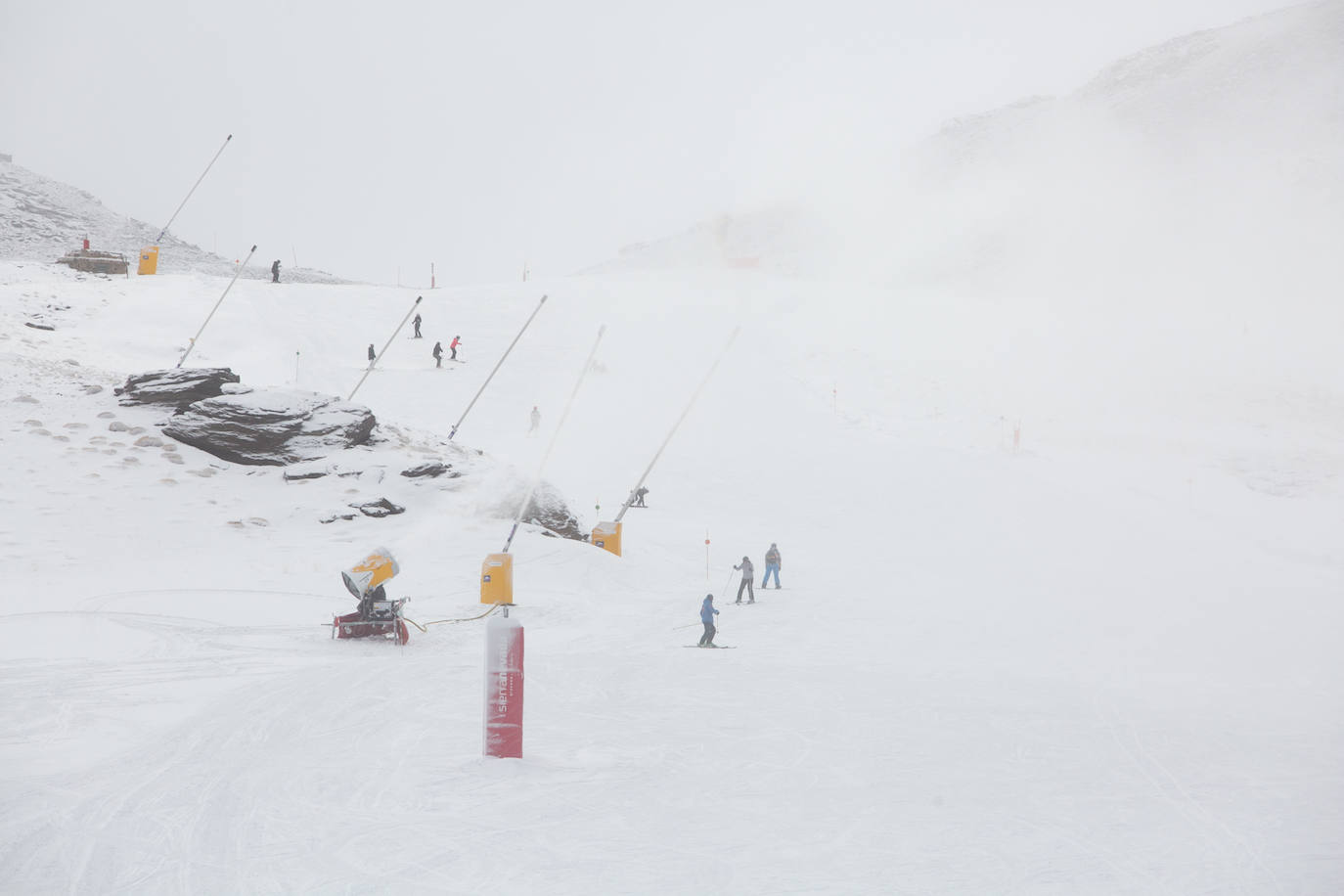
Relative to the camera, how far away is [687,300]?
63.5m

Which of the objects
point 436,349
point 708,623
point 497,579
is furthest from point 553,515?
point 436,349

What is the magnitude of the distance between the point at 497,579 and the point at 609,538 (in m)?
6.62

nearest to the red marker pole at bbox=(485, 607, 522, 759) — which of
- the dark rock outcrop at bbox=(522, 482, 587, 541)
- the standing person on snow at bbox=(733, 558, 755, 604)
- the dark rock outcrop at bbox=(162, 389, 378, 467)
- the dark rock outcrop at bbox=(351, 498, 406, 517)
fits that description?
the standing person on snow at bbox=(733, 558, 755, 604)

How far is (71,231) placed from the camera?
52.3m

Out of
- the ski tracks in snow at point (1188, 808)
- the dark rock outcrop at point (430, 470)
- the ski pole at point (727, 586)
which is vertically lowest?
the ski pole at point (727, 586)

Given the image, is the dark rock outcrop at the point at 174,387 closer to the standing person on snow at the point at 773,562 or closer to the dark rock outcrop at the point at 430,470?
the dark rock outcrop at the point at 430,470

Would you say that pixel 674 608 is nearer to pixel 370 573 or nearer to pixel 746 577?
pixel 746 577

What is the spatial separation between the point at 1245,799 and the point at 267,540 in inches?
734

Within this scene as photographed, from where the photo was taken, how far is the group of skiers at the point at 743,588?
53.8ft

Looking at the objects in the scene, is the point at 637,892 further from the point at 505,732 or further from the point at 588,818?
the point at 505,732

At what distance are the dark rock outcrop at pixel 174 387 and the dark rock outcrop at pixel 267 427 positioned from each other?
740 mm

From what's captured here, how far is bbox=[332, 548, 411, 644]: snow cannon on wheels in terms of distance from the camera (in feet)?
49.7

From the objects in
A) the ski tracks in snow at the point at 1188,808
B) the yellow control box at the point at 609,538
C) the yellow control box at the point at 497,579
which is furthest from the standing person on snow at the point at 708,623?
the yellow control box at the point at 609,538

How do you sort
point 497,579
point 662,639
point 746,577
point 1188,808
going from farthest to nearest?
point 746,577 < point 497,579 < point 662,639 < point 1188,808
